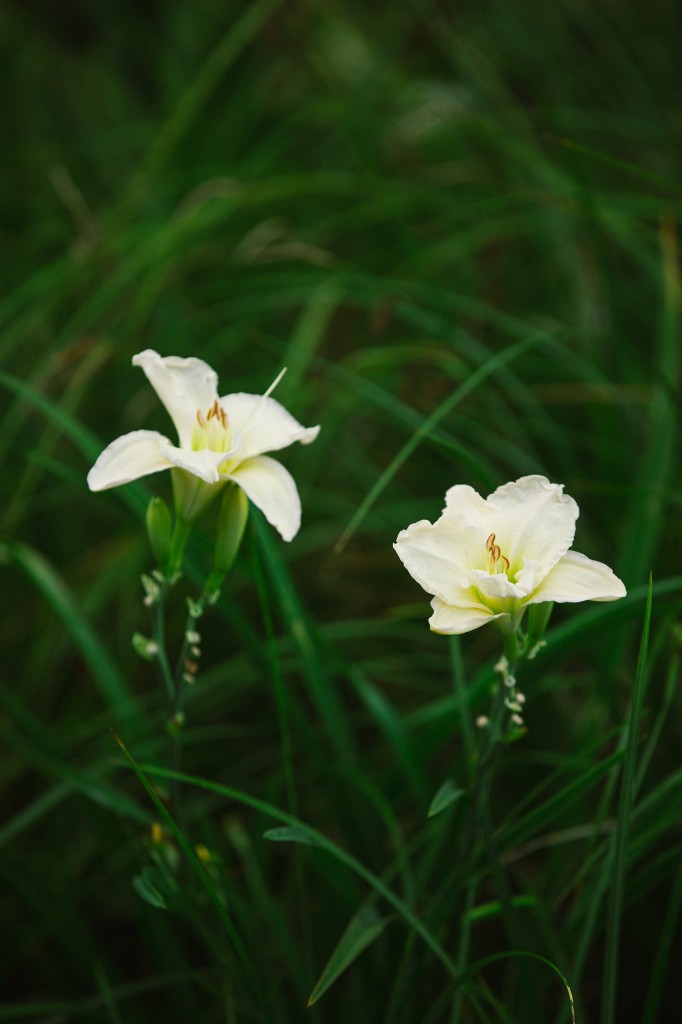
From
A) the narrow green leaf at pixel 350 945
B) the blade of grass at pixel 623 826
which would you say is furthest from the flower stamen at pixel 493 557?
the narrow green leaf at pixel 350 945

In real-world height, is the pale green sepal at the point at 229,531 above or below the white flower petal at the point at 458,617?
above

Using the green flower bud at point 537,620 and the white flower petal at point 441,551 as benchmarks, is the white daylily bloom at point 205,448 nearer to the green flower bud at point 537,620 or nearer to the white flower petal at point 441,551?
the white flower petal at point 441,551

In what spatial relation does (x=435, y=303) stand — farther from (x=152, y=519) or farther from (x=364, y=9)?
(x=364, y=9)

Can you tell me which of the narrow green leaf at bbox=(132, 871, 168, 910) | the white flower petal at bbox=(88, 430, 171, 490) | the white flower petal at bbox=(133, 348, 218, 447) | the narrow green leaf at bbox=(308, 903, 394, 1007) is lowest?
the narrow green leaf at bbox=(308, 903, 394, 1007)

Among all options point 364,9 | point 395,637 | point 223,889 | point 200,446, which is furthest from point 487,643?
point 364,9

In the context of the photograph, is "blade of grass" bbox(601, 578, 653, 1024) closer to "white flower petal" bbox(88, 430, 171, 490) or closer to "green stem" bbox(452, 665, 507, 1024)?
"green stem" bbox(452, 665, 507, 1024)

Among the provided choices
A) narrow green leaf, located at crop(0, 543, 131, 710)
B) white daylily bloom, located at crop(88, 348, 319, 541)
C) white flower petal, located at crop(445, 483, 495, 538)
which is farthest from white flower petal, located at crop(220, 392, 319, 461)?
narrow green leaf, located at crop(0, 543, 131, 710)
